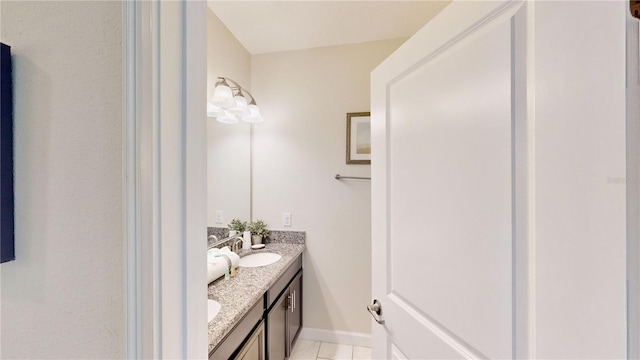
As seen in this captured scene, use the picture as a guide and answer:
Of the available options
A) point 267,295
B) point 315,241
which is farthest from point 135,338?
point 315,241

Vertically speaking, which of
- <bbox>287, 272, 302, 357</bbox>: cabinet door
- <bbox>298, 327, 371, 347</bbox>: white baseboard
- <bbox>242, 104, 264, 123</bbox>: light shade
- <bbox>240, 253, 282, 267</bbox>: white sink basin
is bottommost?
<bbox>298, 327, 371, 347</bbox>: white baseboard

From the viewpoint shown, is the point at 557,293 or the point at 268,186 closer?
the point at 557,293

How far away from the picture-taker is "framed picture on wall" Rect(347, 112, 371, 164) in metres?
2.13

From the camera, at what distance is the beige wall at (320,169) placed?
215 centimetres

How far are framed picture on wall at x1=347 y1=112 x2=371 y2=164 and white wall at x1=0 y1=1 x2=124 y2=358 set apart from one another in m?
1.87

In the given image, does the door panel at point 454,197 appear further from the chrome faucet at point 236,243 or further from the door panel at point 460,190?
the chrome faucet at point 236,243

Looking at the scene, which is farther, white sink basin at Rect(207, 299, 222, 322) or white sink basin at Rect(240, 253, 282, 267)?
white sink basin at Rect(240, 253, 282, 267)

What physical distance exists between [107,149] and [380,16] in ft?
6.51

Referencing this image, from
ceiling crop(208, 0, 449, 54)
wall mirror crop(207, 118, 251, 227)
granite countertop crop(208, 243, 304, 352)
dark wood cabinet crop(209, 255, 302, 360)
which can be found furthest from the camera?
wall mirror crop(207, 118, 251, 227)

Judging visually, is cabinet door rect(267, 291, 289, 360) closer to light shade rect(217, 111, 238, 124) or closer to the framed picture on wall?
the framed picture on wall

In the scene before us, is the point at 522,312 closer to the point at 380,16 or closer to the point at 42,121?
the point at 42,121

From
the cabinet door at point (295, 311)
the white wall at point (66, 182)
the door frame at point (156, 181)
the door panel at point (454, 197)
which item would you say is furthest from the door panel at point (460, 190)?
the cabinet door at point (295, 311)

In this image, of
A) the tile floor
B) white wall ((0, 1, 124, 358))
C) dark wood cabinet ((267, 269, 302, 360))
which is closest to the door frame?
white wall ((0, 1, 124, 358))

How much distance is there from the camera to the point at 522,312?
1.81 feet
